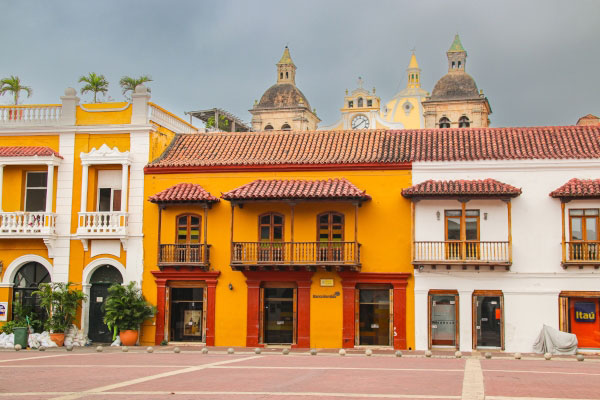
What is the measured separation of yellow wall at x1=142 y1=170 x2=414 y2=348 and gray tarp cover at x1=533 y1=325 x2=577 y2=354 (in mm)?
4265

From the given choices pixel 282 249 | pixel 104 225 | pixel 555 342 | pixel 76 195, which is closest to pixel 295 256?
pixel 282 249

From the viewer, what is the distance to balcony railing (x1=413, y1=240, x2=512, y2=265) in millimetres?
27688

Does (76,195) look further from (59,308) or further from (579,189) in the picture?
(579,189)

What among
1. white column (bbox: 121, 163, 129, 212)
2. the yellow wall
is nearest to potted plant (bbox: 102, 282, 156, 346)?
the yellow wall

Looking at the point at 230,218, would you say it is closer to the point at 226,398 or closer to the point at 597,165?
the point at 597,165

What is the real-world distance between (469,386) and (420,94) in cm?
7736

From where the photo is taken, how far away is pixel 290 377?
59.3 feet

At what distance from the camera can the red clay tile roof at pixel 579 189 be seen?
27125 millimetres

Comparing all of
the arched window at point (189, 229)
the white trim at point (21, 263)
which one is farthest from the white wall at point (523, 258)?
the white trim at point (21, 263)

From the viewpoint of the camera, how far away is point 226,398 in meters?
14.8

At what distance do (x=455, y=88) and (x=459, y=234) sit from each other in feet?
195

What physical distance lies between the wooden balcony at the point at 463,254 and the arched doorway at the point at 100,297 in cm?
1122

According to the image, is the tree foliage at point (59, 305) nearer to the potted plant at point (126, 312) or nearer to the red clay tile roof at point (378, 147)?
the potted plant at point (126, 312)

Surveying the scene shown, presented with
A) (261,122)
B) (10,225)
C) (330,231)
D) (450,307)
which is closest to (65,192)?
(10,225)
